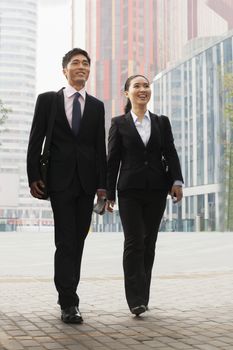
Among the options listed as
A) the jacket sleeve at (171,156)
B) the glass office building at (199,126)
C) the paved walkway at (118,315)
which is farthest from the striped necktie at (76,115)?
the glass office building at (199,126)

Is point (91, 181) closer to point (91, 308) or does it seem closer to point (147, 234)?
point (147, 234)

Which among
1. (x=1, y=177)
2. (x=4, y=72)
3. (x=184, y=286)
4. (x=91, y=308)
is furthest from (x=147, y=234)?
(x=4, y=72)

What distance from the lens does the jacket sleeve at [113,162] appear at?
4.95m

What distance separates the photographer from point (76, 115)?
4.68 m

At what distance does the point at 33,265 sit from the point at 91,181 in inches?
257

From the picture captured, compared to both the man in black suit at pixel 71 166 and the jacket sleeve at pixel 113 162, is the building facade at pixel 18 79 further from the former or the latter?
the man in black suit at pixel 71 166

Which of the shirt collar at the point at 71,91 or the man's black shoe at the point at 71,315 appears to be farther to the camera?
the shirt collar at the point at 71,91

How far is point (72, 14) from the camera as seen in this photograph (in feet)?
422

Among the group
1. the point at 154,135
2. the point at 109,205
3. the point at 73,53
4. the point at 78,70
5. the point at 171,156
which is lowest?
the point at 109,205

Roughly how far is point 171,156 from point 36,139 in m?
1.18

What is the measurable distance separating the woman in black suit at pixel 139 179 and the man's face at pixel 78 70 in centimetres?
50

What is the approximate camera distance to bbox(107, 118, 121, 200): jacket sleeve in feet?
16.2

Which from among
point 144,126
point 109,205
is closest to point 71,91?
point 144,126

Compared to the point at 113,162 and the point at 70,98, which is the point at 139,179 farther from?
the point at 70,98
